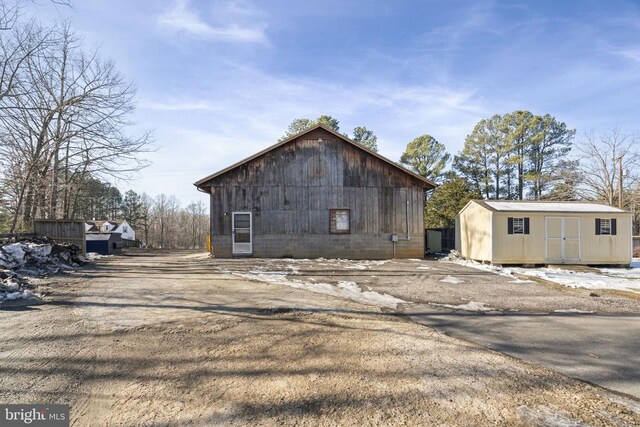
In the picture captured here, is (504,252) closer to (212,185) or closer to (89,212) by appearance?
(212,185)

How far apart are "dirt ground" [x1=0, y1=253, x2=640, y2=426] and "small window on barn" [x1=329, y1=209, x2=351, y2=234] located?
9.83 meters

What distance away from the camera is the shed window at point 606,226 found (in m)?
13.0

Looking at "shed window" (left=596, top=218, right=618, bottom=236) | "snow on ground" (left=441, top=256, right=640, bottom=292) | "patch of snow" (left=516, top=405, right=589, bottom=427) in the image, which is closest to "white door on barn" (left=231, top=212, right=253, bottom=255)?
"snow on ground" (left=441, top=256, right=640, bottom=292)

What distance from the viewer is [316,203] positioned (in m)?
15.2

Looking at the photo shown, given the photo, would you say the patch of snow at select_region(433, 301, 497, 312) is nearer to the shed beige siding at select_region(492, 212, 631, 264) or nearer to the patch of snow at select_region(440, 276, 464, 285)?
the patch of snow at select_region(440, 276, 464, 285)

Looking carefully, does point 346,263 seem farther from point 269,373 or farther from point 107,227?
point 107,227

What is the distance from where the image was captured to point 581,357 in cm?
374

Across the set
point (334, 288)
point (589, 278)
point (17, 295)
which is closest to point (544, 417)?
point (334, 288)

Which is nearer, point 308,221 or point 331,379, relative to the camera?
point 331,379

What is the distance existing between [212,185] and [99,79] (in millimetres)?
9495

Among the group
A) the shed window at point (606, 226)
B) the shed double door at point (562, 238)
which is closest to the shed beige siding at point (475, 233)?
the shed double door at point (562, 238)

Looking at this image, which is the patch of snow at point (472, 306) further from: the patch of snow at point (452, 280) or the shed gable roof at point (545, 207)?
the shed gable roof at point (545, 207)

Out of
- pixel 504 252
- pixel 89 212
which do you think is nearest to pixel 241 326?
pixel 504 252

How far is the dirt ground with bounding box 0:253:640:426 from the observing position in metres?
2.48
